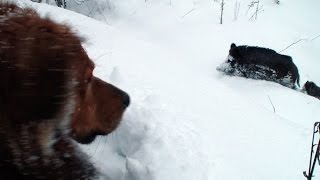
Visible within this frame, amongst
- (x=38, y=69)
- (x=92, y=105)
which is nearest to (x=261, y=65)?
(x=92, y=105)

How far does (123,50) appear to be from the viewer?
3607 millimetres

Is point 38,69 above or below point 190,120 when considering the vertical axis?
above

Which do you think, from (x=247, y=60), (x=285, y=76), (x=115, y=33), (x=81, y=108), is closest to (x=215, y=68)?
(x=247, y=60)

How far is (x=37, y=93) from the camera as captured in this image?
1165mm

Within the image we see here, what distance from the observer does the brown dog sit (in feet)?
3.76

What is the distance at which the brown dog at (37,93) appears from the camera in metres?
1.15

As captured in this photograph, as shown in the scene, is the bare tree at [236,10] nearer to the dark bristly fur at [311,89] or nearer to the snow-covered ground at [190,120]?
the snow-covered ground at [190,120]

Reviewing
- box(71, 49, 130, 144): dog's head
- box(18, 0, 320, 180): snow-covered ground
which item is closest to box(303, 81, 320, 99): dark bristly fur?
box(18, 0, 320, 180): snow-covered ground

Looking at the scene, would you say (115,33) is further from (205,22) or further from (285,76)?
(205,22)

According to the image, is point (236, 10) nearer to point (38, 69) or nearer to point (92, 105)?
point (92, 105)

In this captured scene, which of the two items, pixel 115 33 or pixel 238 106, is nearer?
pixel 238 106

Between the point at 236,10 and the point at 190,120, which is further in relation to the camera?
the point at 236,10

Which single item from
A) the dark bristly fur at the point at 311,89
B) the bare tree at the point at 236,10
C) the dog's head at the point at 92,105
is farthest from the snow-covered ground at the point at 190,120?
the bare tree at the point at 236,10

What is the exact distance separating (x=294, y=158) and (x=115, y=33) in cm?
222
